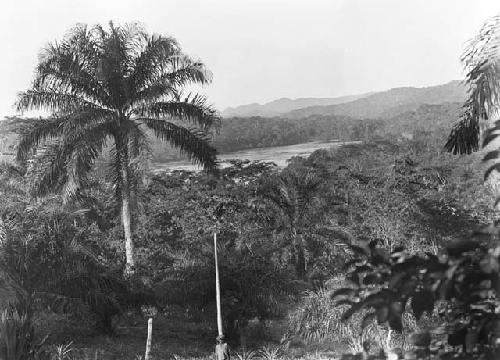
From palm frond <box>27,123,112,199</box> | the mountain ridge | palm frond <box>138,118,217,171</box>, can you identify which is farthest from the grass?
the mountain ridge

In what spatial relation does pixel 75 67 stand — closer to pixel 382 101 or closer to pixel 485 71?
pixel 485 71

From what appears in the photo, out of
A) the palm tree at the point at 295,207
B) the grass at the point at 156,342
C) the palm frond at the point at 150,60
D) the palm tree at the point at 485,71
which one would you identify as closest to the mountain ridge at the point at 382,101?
the palm tree at the point at 295,207

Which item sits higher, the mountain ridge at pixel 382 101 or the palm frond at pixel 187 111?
the mountain ridge at pixel 382 101

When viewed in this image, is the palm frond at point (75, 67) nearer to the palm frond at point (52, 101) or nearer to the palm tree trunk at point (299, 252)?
the palm frond at point (52, 101)

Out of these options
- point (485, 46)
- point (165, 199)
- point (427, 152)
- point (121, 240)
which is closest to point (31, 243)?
point (485, 46)

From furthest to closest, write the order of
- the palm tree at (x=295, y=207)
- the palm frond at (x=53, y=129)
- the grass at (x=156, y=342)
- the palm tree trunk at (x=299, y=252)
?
the palm tree at (x=295, y=207) → the palm tree trunk at (x=299, y=252) → the palm frond at (x=53, y=129) → the grass at (x=156, y=342)

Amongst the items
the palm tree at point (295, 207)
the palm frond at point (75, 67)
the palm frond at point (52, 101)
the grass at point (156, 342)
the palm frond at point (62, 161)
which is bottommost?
the grass at point (156, 342)

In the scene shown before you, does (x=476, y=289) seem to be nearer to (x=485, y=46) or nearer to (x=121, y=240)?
(x=485, y=46)
